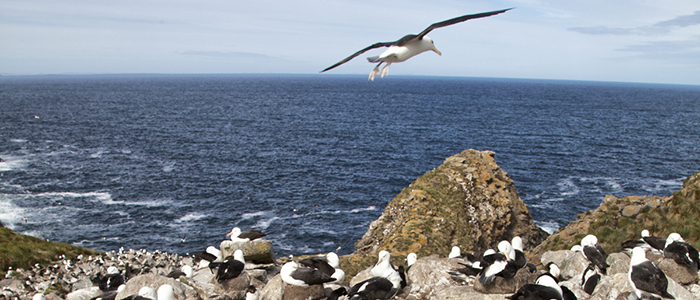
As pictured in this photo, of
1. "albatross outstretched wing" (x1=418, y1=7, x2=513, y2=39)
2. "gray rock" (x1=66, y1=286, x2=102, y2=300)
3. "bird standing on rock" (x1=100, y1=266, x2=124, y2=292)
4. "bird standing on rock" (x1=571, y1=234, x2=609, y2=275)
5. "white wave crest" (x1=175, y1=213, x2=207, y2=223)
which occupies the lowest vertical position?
"white wave crest" (x1=175, y1=213, x2=207, y2=223)

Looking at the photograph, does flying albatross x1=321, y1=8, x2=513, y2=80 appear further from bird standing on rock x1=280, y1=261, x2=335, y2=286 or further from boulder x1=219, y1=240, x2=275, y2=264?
boulder x1=219, y1=240, x2=275, y2=264

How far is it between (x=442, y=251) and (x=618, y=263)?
11080mm

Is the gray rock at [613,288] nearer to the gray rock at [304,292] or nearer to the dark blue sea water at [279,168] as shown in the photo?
the gray rock at [304,292]

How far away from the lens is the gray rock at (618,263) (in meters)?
15.4

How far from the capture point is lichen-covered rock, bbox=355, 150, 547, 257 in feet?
87.8

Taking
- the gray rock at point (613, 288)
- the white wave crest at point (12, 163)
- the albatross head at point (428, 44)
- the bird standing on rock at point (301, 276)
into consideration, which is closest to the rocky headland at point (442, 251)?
the gray rock at point (613, 288)

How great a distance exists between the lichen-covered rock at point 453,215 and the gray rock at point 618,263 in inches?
425

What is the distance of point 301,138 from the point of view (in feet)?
337

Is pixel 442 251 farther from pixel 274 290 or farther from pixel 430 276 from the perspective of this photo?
pixel 274 290

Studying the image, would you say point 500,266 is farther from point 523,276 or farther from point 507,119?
point 507,119

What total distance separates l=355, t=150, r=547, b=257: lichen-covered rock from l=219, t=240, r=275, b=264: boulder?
8.75m

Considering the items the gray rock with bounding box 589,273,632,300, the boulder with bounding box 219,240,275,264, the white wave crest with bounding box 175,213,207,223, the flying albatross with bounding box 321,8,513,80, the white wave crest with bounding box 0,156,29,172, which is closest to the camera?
the flying albatross with bounding box 321,8,513,80

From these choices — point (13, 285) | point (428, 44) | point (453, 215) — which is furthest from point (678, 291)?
point (13, 285)

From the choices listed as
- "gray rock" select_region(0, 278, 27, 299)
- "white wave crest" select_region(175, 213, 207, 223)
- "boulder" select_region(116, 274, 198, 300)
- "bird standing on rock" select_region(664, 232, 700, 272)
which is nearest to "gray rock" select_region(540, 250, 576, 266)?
"bird standing on rock" select_region(664, 232, 700, 272)
